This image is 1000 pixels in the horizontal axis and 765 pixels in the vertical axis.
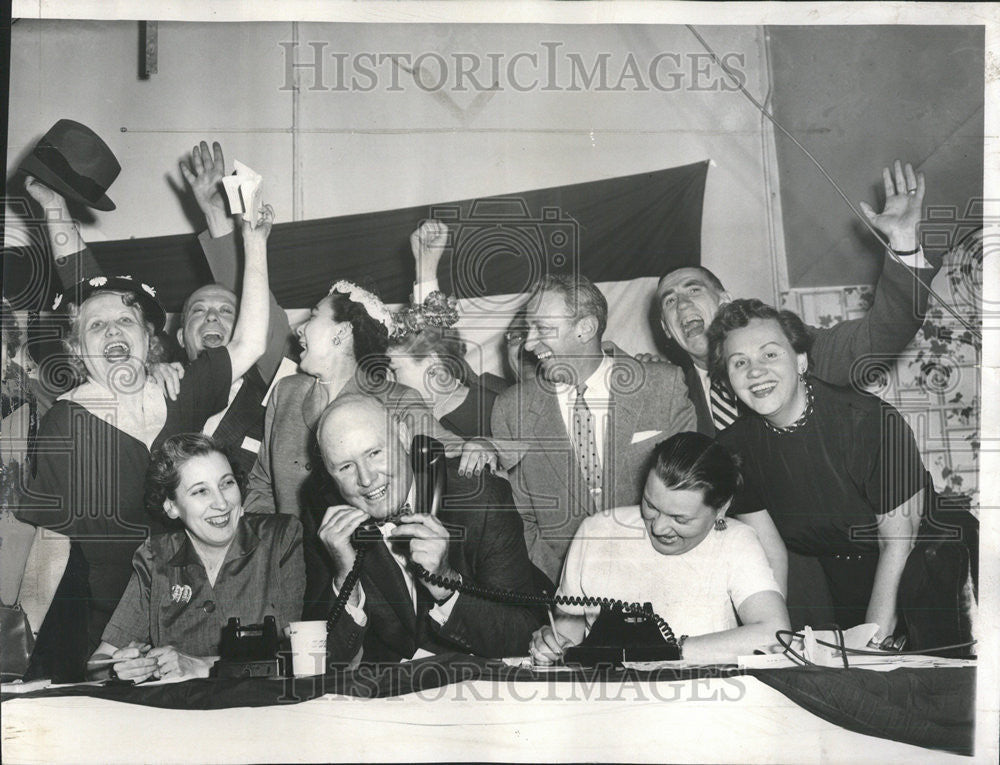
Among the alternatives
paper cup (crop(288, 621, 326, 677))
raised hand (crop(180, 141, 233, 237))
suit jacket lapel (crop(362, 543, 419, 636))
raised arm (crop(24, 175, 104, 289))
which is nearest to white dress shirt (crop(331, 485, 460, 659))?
suit jacket lapel (crop(362, 543, 419, 636))

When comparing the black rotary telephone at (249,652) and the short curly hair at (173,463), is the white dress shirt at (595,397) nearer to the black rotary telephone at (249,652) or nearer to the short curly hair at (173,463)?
the short curly hair at (173,463)

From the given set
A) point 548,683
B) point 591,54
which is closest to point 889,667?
point 548,683

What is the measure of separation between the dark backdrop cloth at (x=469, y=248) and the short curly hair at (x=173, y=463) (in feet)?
1.58

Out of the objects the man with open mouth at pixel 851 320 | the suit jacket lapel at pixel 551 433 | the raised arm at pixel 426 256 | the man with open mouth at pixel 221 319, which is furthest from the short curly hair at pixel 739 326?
the man with open mouth at pixel 221 319

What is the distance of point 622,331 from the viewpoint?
11.6ft

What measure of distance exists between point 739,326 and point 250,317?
1734 mm

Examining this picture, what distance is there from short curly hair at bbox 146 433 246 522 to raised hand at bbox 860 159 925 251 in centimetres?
245

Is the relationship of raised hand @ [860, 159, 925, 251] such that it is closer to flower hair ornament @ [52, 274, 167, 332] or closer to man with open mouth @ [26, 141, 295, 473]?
man with open mouth @ [26, 141, 295, 473]

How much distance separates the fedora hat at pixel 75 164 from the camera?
139 inches

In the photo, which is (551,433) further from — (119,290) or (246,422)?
(119,290)

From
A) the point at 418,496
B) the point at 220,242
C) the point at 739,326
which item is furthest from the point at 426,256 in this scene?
the point at 739,326

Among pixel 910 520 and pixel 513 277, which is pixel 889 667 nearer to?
pixel 910 520

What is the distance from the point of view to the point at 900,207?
11.7 feet

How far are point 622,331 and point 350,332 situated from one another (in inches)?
38.1
